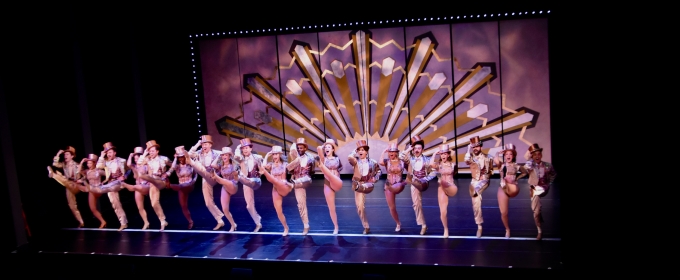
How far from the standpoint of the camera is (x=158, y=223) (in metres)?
6.91

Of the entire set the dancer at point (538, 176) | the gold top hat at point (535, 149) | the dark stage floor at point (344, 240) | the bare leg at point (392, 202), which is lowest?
the dark stage floor at point (344, 240)

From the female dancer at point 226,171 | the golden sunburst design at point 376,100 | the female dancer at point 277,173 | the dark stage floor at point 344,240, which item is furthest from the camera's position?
the golden sunburst design at point 376,100

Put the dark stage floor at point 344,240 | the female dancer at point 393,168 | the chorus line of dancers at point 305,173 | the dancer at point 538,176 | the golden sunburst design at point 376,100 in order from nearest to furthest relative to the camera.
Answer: the dark stage floor at point 344,240 < the dancer at point 538,176 < the chorus line of dancers at point 305,173 < the female dancer at point 393,168 < the golden sunburst design at point 376,100

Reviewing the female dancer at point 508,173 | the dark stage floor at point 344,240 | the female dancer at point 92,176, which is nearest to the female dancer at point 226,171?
the dark stage floor at point 344,240

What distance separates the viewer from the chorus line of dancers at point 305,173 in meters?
5.45

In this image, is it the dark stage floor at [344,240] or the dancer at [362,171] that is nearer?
the dark stage floor at [344,240]

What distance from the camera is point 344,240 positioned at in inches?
229

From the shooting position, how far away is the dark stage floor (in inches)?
203

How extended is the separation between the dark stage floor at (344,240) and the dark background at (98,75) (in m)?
0.73

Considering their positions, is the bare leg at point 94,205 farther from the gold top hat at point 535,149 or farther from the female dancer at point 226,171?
the gold top hat at point 535,149

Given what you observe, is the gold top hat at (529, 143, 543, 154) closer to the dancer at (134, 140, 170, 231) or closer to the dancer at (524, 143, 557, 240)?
the dancer at (524, 143, 557, 240)

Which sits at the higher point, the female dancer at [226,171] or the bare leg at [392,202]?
the female dancer at [226,171]

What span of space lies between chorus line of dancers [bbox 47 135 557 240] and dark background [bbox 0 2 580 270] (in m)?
0.39

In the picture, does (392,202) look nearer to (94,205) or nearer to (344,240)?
(344,240)
